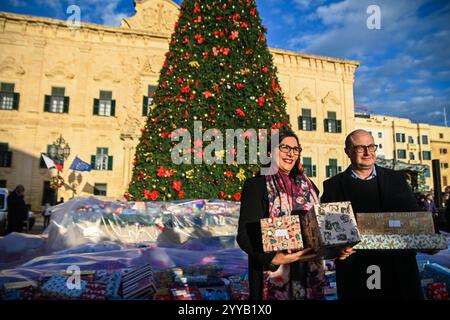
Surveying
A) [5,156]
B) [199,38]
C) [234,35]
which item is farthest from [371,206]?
[5,156]

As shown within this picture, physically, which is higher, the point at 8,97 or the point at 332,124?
the point at 332,124

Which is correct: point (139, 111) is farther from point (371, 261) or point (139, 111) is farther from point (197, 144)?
point (371, 261)

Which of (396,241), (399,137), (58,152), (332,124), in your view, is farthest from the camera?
(399,137)

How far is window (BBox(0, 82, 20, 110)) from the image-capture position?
17.3 m

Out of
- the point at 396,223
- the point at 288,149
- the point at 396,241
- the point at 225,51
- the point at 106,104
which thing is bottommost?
the point at 396,241

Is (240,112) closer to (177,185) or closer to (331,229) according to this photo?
(177,185)

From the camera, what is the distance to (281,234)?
1.72 metres

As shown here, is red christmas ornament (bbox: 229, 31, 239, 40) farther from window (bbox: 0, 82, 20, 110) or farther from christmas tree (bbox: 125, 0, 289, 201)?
window (bbox: 0, 82, 20, 110)

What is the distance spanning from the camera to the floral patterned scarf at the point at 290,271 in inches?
76.0

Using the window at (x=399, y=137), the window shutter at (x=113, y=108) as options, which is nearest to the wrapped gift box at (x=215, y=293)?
the window shutter at (x=113, y=108)

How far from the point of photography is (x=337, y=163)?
22781 mm

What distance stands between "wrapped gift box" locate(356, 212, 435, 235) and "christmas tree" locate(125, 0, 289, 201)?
3.48m

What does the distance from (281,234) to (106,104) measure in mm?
19039
